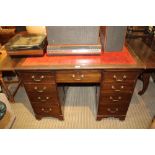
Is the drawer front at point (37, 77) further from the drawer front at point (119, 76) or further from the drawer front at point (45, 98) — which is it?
the drawer front at point (119, 76)

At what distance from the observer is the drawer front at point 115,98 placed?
167 cm

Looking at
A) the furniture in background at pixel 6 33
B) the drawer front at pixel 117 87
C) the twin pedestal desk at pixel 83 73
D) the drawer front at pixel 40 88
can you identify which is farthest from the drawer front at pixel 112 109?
the furniture in background at pixel 6 33

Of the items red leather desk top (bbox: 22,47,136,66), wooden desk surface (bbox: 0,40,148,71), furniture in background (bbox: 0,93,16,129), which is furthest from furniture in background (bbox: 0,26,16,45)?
red leather desk top (bbox: 22,47,136,66)

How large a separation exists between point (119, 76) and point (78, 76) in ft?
1.44

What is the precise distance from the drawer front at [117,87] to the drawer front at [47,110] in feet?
2.24

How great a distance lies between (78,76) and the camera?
59.6 inches

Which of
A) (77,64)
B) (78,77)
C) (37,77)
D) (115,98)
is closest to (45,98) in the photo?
(37,77)

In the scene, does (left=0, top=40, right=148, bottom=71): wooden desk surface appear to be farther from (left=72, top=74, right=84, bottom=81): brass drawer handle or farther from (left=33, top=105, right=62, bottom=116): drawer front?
(left=33, top=105, right=62, bottom=116): drawer front

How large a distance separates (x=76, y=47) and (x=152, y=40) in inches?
49.6

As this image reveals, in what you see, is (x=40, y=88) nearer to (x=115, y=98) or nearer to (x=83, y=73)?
(x=83, y=73)

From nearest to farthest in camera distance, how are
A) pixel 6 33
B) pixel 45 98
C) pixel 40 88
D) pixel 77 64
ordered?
pixel 77 64, pixel 40 88, pixel 45 98, pixel 6 33

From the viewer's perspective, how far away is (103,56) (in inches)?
61.1
